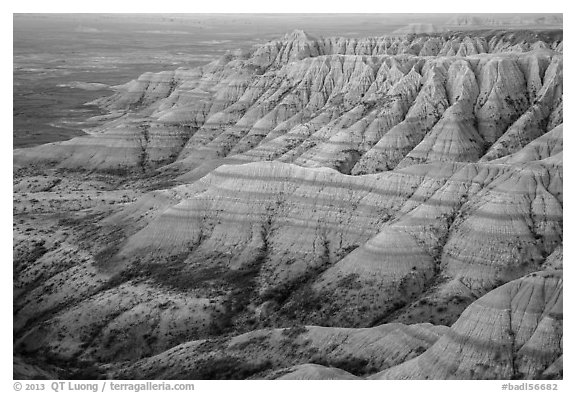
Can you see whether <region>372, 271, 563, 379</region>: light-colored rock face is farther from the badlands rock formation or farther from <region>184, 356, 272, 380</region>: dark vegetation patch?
<region>184, 356, 272, 380</region>: dark vegetation patch

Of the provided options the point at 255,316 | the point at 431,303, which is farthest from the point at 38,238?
the point at 431,303

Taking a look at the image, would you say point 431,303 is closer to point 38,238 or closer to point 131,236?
point 131,236

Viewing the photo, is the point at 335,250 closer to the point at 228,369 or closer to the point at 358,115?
the point at 228,369

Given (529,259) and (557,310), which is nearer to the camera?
(557,310)

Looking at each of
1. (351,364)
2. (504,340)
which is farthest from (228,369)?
(504,340)

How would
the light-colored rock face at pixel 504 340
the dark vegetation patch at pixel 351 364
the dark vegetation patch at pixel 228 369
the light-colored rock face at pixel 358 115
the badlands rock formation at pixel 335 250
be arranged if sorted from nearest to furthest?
the light-colored rock face at pixel 504 340
the dark vegetation patch at pixel 351 364
the badlands rock formation at pixel 335 250
the dark vegetation patch at pixel 228 369
the light-colored rock face at pixel 358 115

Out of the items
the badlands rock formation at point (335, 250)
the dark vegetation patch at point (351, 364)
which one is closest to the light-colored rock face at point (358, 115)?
the badlands rock formation at point (335, 250)

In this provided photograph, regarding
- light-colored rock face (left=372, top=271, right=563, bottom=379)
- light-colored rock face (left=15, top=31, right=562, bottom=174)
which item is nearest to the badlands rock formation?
light-colored rock face (left=372, top=271, right=563, bottom=379)

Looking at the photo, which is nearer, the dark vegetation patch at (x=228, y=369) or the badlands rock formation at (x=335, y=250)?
the badlands rock formation at (x=335, y=250)

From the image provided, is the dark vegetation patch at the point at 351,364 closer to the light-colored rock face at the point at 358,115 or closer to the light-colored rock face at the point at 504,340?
the light-colored rock face at the point at 504,340
